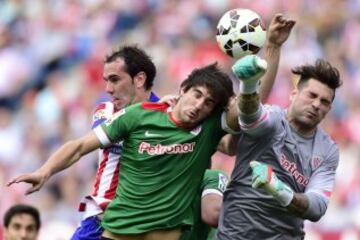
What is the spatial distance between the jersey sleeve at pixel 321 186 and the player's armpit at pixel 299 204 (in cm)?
4

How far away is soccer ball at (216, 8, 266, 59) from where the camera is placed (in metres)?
8.87

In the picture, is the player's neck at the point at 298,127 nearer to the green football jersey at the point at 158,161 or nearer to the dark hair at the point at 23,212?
the green football jersey at the point at 158,161

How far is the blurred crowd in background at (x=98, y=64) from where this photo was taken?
14969mm

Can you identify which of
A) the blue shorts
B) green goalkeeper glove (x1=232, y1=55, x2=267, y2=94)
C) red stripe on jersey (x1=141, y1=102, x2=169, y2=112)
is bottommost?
the blue shorts

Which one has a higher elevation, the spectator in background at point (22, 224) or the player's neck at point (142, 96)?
the player's neck at point (142, 96)

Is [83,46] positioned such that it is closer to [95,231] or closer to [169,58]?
[169,58]

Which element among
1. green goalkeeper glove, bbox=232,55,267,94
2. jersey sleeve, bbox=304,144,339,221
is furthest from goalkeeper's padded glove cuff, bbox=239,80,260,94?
jersey sleeve, bbox=304,144,339,221

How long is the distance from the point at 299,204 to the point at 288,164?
1.02 feet

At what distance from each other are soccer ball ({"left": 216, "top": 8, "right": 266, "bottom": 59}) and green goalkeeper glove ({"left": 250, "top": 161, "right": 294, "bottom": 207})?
0.95 m

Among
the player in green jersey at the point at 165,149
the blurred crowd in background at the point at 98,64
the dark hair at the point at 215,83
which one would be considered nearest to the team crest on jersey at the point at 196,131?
the player in green jersey at the point at 165,149

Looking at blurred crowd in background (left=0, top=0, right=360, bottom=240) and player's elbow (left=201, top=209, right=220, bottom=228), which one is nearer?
player's elbow (left=201, top=209, right=220, bottom=228)

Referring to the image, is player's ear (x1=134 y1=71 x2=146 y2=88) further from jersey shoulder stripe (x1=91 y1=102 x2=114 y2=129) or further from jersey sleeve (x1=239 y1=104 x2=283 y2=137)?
jersey sleeve (x1=239 y1=104 x2=283 y2=137)

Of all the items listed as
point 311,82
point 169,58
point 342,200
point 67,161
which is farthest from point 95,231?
point 169,58

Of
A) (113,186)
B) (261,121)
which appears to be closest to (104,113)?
(113,186)
